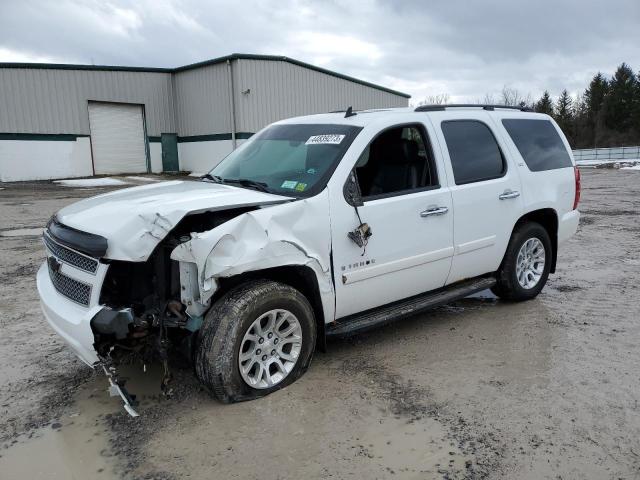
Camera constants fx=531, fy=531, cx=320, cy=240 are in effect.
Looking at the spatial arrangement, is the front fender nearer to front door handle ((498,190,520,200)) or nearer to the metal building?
Result: front door handle ((498,190,520,200))

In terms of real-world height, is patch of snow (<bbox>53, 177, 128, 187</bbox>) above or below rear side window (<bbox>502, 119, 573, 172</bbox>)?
below

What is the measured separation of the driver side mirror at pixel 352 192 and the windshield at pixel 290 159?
15 cm

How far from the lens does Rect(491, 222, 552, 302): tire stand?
532 centimetres

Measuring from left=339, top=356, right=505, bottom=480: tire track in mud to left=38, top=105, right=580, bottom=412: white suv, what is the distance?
397mm

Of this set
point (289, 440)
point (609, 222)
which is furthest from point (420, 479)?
point (609, 222)

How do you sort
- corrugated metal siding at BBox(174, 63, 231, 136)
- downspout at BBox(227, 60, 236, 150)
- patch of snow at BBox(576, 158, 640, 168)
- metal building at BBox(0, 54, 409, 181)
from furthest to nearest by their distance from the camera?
patch of snow at BBox(576, 158, 640, 168) → corrugated metal siding at BBox(174, 63, 231, 136) → downspout at BBox(227, 60, 236, 150) → metal building at BBox(0, 54, 409, 181)

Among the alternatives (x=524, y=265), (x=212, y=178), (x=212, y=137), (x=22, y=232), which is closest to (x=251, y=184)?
(x=212, y=178)

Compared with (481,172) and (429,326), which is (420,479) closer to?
(429,326)

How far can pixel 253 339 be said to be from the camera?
11.5 ft

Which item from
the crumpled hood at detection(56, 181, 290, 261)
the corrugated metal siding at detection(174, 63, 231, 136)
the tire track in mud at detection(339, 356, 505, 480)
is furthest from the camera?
the corrugated metal siding at detection(174, 63, 231, 136)

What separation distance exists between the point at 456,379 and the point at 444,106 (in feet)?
8.25

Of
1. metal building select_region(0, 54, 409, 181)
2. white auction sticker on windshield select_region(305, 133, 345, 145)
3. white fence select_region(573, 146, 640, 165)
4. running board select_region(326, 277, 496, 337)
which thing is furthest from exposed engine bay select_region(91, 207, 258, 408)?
white fence select_region(573, 146, 640, 165)

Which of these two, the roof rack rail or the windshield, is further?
the roof rack rail

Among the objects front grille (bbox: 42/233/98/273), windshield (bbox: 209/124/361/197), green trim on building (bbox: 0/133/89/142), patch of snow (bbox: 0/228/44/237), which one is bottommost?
patch of snow (bbox: 0/228/44/237)
